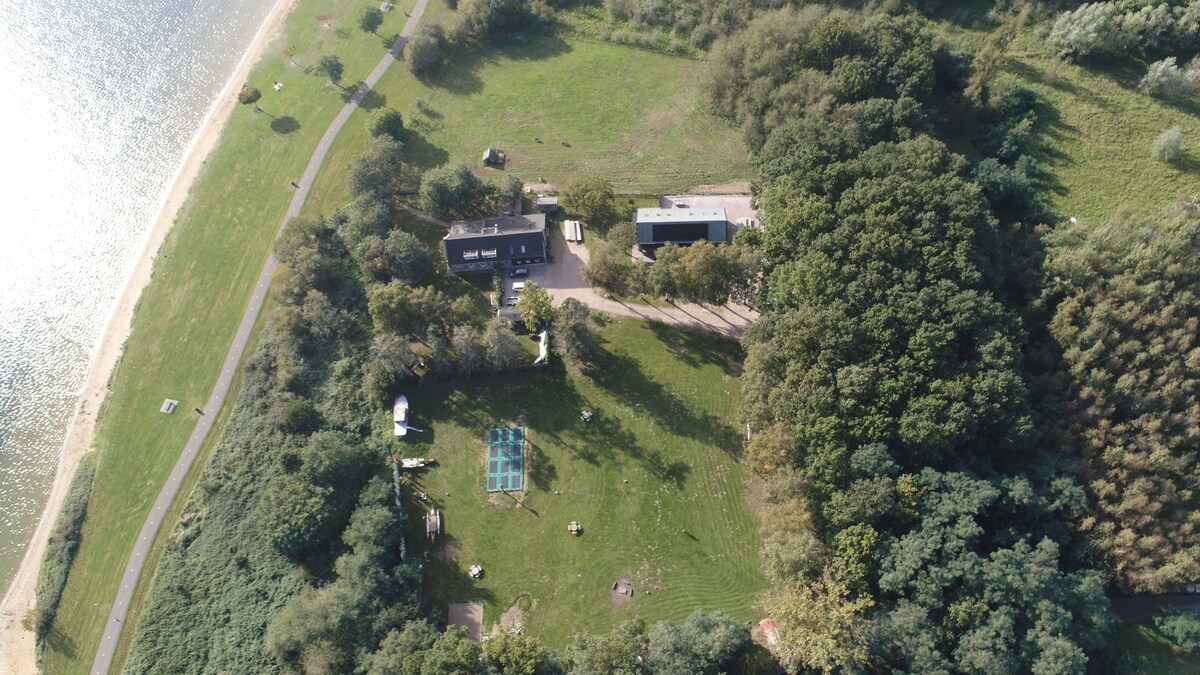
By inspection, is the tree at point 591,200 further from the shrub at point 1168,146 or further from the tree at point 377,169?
the shrub at point 1168,146

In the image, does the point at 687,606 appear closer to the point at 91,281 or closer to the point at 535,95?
the point at 535,95

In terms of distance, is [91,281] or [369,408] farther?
[91,281]

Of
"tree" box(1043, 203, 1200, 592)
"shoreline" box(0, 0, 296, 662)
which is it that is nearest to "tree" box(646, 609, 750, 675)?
"tree" box(1043, 203, 1200, 592)

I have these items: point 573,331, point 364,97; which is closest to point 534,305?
point 573,331

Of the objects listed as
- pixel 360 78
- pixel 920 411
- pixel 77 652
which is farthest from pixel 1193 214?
pixel 77 652

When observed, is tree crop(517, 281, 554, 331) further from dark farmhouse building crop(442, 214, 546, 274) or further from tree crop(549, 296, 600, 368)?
dark farmhouse building crop(442, 214, 546, 274)

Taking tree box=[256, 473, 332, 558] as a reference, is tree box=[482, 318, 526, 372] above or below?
above

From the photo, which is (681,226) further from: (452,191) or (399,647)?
(399,647)

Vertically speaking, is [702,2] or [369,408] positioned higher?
[702,2]
